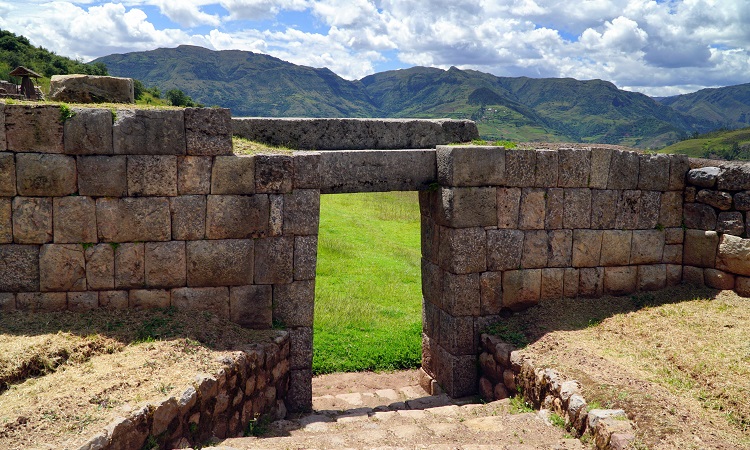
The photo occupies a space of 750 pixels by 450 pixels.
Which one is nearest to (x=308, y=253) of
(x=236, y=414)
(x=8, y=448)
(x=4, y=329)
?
(x=236, y=414)

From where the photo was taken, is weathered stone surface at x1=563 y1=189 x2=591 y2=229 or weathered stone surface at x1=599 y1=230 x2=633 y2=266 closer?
weathered stone surface at x1=563 y1=189 x2=591 y2=229

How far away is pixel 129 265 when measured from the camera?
7.71m

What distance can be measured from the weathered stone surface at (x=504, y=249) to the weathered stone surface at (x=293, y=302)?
3013 mm

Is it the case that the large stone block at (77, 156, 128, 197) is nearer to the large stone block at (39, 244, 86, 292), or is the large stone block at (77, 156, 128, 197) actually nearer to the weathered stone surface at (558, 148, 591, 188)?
the large stone block at (39, 244, 86, 292)

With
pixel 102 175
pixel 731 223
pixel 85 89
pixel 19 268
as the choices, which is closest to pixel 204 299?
pixel 102 175

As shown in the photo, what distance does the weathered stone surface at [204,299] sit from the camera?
796 centimetres

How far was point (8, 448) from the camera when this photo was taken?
14.9ft

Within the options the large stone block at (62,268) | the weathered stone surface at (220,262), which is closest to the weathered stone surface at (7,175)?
the large stone block at (62,268)

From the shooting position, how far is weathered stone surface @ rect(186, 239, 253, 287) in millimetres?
7938

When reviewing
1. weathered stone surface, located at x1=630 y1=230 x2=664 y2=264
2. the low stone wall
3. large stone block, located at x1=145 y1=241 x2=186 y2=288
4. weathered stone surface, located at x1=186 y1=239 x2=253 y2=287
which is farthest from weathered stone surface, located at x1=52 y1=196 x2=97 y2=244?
weathered stone surface, located at x1=630 y1=230 x2=664 y2=264

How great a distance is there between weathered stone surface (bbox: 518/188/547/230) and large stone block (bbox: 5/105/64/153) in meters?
6.99

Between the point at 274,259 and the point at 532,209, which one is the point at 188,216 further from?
the point at 532,209

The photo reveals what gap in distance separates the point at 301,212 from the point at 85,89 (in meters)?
3.99

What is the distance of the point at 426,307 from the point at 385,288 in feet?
18.3
